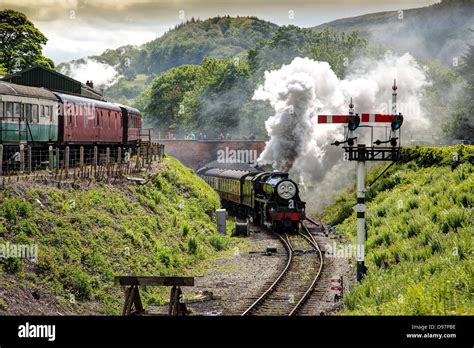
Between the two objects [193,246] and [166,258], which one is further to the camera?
[193,246]

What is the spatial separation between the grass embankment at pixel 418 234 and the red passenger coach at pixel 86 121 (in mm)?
12799

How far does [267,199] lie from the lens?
113 feet

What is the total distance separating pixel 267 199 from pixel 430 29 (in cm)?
2021

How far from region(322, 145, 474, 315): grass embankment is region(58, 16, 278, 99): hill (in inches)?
828

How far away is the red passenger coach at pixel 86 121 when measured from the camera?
91.0ft

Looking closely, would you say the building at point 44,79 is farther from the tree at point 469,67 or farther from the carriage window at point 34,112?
the tree at point 469,67

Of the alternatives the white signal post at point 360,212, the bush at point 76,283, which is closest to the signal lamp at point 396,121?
the white signal post at point 360,212

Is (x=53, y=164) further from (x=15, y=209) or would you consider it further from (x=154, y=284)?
(x=154, y=284)

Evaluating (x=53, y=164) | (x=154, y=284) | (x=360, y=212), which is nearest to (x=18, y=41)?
(x=53, y=164)

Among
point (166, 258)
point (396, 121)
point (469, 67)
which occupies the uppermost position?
point (469, 67)

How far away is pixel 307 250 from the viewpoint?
28.2 m

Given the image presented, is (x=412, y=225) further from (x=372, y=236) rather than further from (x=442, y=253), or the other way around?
(x=442, y=253)
